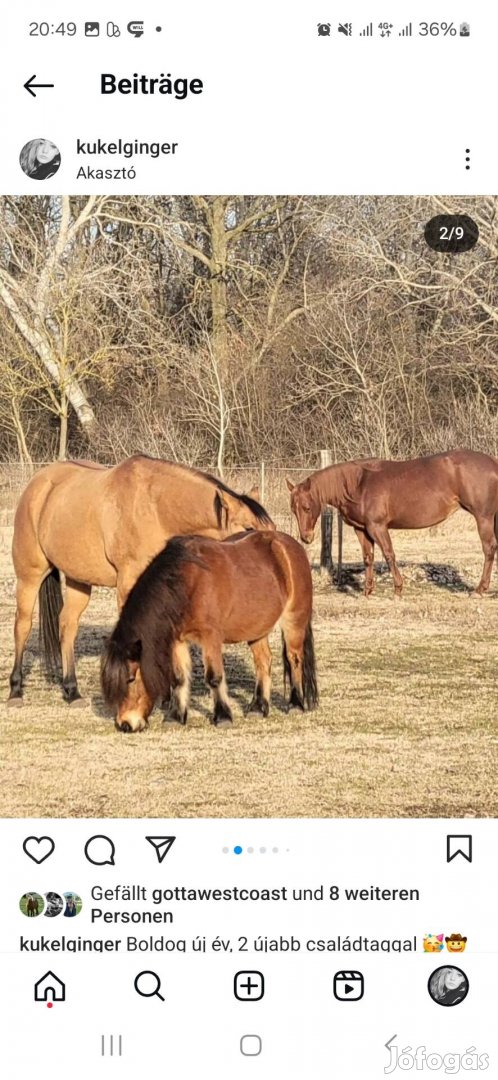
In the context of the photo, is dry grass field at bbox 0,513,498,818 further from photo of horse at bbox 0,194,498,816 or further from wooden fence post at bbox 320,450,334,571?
wooden fence post at bbox 320,450,334,571

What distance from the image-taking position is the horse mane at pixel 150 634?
6.89m

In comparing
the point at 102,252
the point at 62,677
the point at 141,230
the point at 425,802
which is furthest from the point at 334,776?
the point at 141,230

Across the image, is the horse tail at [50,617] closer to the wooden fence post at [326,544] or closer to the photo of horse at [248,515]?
the photo of horse at [248,515]

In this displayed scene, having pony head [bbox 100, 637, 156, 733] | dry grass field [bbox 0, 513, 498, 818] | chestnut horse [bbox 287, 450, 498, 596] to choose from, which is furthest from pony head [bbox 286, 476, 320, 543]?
pony head [bbox 100, 637, 156, 733]

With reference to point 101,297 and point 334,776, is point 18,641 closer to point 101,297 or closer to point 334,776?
point 334,776

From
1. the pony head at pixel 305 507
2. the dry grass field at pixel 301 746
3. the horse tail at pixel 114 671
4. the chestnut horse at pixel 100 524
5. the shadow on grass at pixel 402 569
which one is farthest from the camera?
the pony head at pixel 305 507
